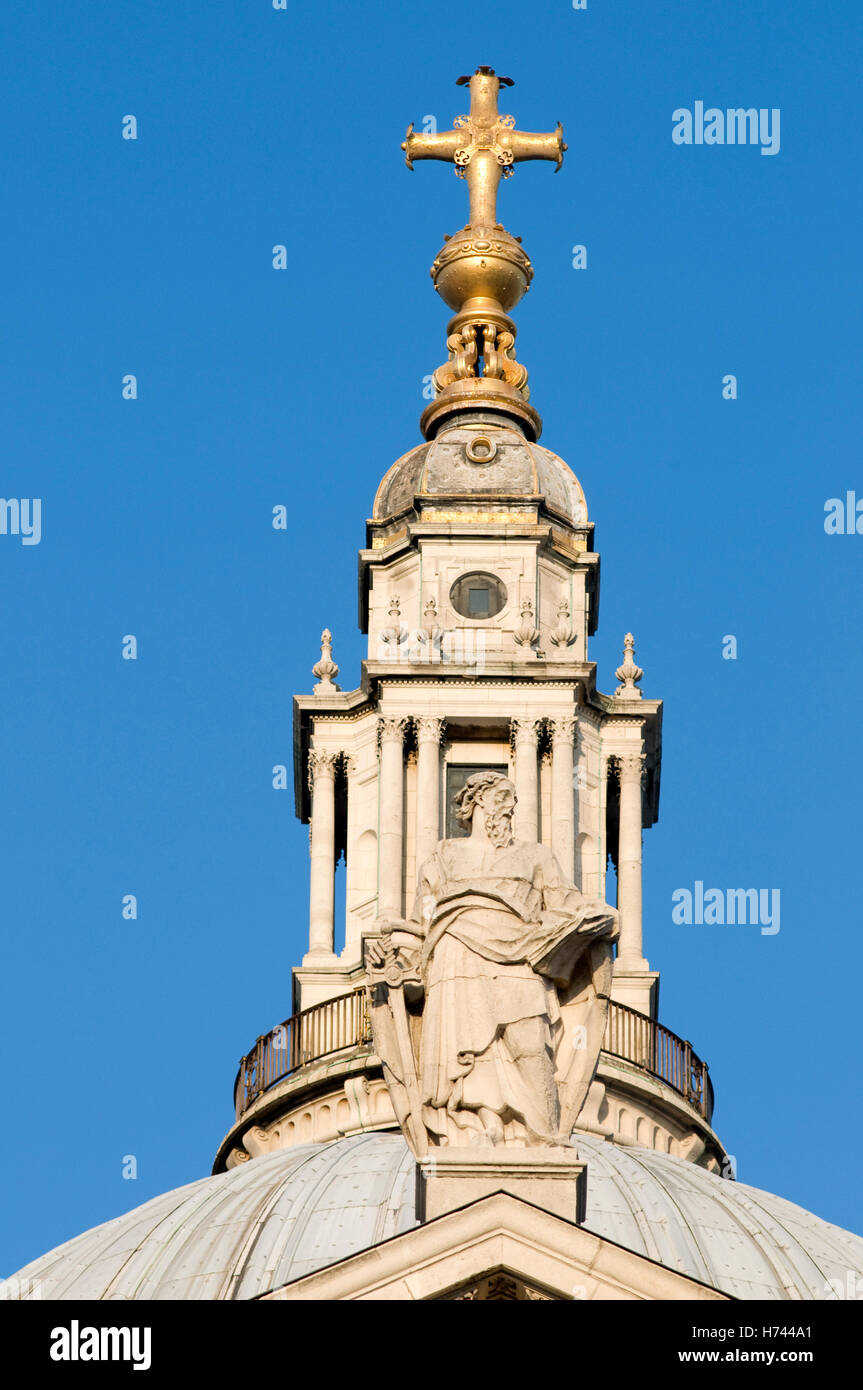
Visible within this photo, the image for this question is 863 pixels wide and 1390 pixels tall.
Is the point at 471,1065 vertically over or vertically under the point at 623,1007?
under

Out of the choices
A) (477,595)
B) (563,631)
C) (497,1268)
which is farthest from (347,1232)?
(477,595)

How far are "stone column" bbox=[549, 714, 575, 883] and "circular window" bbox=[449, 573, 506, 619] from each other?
10.5 feet

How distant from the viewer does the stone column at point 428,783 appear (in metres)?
80.8

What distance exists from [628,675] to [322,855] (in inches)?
286

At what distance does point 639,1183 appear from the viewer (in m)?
68.5

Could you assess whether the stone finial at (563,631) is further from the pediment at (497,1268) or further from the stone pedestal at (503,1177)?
the pediment at (497,1268)

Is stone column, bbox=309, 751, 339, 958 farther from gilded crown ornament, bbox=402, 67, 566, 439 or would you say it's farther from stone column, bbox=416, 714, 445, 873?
gilded crown ornament, bbox=402, 67, 566, 439

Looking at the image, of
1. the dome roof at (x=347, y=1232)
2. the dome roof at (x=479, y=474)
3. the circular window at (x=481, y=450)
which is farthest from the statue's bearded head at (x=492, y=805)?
the circular window at (x=481, y=450)

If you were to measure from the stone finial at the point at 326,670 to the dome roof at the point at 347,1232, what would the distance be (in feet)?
54.4

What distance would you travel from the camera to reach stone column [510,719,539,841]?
80.8 meters

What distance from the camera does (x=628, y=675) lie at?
8575 centimetres
